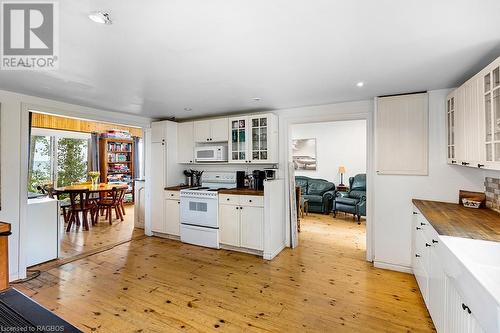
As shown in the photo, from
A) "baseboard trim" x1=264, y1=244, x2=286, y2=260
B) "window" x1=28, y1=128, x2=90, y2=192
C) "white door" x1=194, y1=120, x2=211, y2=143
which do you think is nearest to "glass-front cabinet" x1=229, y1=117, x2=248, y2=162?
"white door" x1=194, y1=120, x2=211, y2=143

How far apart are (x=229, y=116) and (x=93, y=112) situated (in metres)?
2.20

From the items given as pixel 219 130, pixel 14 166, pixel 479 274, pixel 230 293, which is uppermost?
pixel 219 130

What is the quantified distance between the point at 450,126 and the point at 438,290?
191 centimetres


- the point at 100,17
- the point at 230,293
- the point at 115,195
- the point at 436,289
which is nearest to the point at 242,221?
the point at 230,293

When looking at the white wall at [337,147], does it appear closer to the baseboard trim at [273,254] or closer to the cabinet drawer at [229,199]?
the baseboard trim at [273,254]

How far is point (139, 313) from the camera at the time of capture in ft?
7.53

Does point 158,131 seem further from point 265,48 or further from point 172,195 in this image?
point 265,48

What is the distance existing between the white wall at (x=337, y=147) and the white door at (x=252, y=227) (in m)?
4.03

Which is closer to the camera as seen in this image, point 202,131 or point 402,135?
point 402,135

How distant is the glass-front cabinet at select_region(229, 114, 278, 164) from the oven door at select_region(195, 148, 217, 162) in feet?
1.14

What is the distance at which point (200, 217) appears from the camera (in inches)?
163

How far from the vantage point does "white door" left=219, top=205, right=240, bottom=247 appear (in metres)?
3.88

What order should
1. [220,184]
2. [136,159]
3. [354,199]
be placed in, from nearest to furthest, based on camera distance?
[220,184] < [354,199] < [136,159]

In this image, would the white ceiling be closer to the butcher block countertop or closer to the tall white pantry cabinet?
the tall white pantry cabinet
